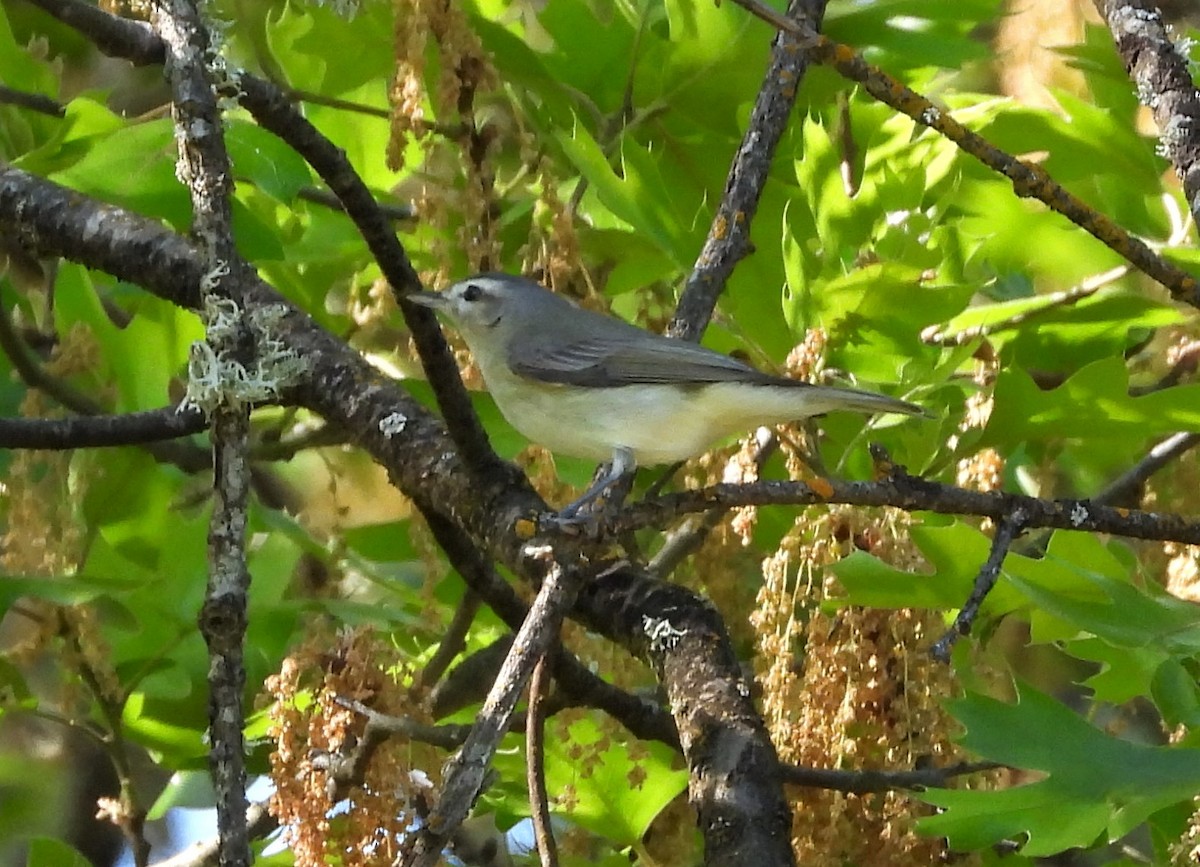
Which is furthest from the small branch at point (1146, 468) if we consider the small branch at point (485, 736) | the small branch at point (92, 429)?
the small branch at point (92, 429)

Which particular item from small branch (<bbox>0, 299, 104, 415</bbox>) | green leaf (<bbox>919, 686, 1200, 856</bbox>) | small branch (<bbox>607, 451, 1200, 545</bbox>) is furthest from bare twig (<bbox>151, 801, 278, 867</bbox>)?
green leaf (<bbox>919, 686, 1200, 856</bbox>)

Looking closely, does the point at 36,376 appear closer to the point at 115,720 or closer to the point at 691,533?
the point at 115,720

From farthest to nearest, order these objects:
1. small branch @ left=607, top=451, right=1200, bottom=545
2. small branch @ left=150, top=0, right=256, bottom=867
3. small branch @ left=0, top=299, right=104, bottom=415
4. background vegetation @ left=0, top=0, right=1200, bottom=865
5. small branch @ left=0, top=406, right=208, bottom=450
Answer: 1. small branch @ left=0, top=299, right=104, bottom=415
2. small branch @ left=0, top=406, right=208, bottom=450
3. background vegetation @ left=0, top=0, right=1200, bottom=865
4. small branch @ left=607, top=451, right=1200, bottom=545
5. small branch @ left=150, top=0, right=256, bottom=867

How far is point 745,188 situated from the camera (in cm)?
171

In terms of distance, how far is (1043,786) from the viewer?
45.9 inches

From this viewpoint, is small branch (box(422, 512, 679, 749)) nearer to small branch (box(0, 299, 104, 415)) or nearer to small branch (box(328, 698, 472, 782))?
small branch (box(328, 698, 472, 782))

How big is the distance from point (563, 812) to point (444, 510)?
1.53 feet

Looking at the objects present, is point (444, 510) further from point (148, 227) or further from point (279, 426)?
point (279, 426)

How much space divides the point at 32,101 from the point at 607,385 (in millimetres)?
869

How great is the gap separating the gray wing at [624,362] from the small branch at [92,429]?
0.58m

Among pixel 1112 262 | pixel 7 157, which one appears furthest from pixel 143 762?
pixel 1112 262

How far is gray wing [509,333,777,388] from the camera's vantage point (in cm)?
182

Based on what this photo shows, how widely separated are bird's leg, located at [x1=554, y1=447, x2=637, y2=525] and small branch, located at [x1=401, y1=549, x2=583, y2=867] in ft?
0.57

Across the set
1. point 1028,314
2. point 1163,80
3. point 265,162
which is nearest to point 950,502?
point 1163,80
